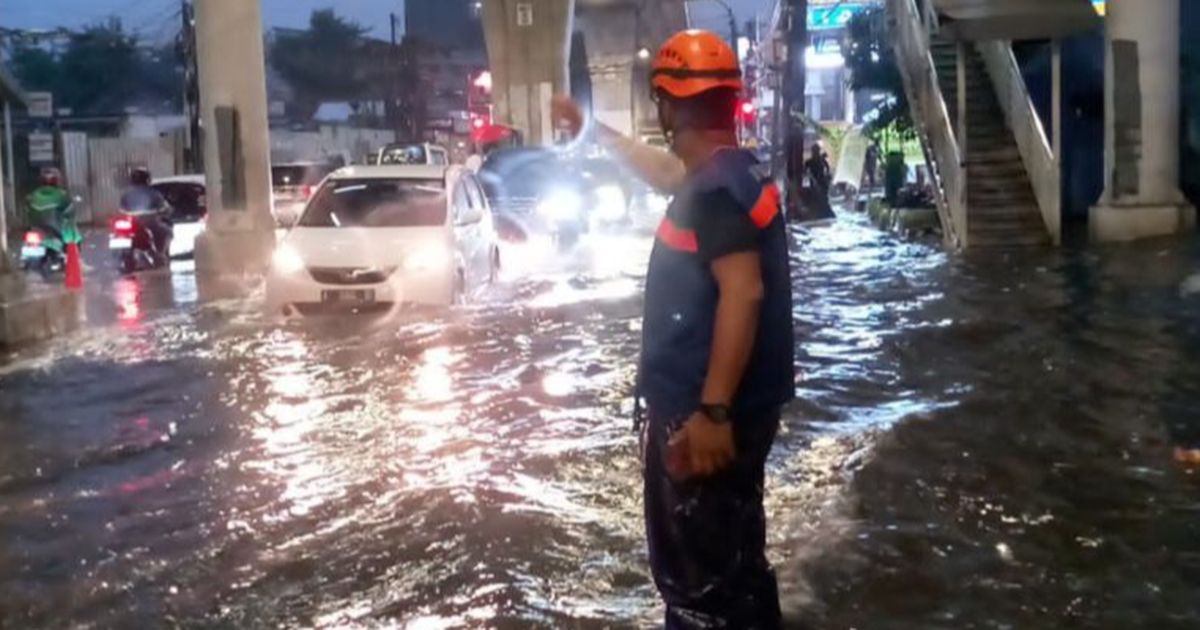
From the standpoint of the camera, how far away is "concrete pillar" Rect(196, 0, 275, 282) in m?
21.5

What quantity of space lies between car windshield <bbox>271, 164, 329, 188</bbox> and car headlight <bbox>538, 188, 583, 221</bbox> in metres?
5.62

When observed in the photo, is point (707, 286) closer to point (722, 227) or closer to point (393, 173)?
point (722, 227)

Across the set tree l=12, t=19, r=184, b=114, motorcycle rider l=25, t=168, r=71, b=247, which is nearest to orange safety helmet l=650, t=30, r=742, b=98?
motorcycle rider l=25, t=168, r=71, b=247

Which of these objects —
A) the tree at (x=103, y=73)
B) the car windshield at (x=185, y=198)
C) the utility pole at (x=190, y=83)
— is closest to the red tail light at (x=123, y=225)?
the car windshield at (x=185, y=198)

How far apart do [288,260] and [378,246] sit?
2.76 ft

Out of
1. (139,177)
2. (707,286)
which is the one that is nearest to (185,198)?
(139,177)

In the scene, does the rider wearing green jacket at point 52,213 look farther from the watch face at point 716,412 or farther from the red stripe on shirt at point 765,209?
the watch face at point 716,412

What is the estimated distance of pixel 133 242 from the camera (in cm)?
2102

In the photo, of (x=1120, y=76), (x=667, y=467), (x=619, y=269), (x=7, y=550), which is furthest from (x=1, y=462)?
(x=1120, y=76)

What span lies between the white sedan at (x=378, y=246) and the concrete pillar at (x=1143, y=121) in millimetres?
9306

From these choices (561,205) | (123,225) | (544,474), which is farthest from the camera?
(561,205)

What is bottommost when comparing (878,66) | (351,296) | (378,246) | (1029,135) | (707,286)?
(351,296)

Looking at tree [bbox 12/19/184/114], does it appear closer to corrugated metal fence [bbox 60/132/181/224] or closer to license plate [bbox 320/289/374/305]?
corrugated metal fence [bbox 60/132/181/224]

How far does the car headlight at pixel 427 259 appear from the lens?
13367 mm
